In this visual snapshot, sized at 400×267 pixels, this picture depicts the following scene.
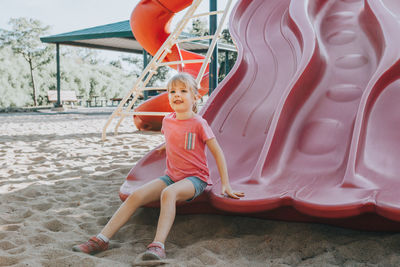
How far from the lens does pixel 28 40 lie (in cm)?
1775

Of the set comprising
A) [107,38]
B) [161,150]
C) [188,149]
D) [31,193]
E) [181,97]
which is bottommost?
[31,193]

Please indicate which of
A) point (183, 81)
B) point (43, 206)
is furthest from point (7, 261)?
point (183, 81)

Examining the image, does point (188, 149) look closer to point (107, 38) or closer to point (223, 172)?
point (223, 172)

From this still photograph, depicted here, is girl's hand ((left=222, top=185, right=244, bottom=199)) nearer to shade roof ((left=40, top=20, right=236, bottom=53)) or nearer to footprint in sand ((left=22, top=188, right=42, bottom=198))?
footprint in sand ((left=22, top=188, right=42, bottom=198))

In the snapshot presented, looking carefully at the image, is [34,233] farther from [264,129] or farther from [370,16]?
[370,16]

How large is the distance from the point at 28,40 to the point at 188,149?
1821cm

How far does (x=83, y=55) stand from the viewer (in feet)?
118

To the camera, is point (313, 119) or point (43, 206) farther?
point (43, 206)

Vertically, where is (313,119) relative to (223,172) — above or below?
above

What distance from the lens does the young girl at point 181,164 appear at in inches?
70.8

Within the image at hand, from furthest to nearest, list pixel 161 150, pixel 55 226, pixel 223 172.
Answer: pixel 161 150 → pixel 55 226 → pixel 223 172

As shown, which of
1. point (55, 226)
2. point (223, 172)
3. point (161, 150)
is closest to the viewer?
point (223, 172)

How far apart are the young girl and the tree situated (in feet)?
53.3

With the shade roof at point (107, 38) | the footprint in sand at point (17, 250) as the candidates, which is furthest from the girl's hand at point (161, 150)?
the shade roof at point (107, 38)
